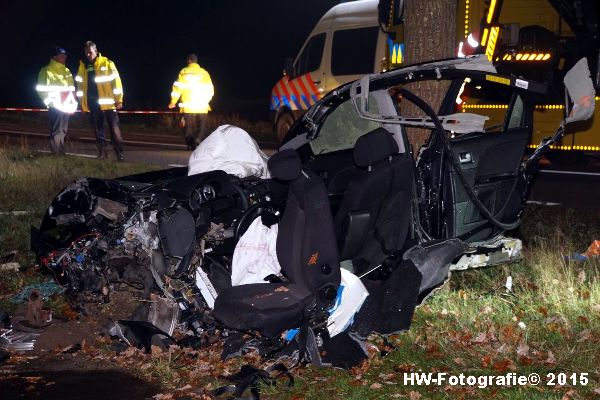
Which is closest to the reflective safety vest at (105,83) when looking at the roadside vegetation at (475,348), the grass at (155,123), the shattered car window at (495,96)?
the grass at (155,123)

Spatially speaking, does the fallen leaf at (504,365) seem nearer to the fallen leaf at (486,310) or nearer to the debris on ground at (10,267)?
the fallen leaf at (486,310)

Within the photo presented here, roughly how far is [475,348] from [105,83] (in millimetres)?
11237

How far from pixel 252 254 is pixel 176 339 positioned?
80cm

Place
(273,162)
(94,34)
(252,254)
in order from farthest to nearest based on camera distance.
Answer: (94,34)
(252,254)
(273,162)

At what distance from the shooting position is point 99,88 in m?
15.5

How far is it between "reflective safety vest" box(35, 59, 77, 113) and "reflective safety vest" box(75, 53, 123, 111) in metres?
0.50

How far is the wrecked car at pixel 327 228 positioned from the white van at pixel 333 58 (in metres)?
8.01

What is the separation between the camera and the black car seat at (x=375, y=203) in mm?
5625

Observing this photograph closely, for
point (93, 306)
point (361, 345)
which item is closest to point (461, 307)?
point (361, 345)

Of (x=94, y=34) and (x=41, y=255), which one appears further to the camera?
(x=94, y=34)

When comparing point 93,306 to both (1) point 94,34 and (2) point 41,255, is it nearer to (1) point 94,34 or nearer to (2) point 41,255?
(2) point 41,255

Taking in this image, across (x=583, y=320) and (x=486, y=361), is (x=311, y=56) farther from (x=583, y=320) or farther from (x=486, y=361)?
(x=486, y=361)

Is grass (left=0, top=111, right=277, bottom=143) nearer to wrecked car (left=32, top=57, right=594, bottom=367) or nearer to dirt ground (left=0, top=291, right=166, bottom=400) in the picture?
dirt ground (left=0, top=291, right=166, bottom=400)

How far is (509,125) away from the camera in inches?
250
